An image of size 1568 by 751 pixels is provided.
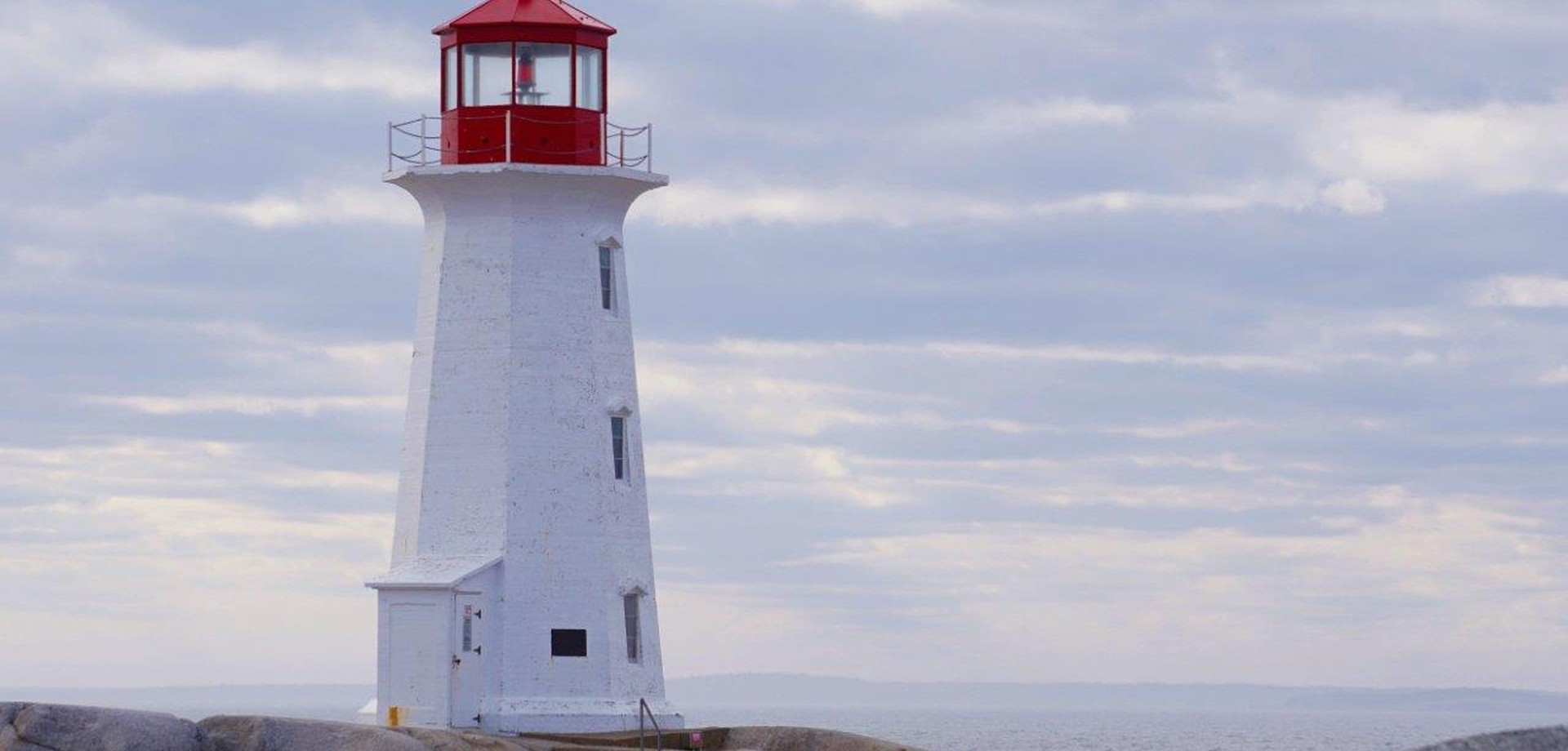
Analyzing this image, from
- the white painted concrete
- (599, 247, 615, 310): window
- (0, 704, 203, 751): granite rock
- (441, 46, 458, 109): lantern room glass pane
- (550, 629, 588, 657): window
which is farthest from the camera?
(599, 247, 615, 310): window

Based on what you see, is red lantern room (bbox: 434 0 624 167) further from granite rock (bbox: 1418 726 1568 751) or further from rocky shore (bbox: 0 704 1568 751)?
granite rock (bbox: 1418 726 1568 751)

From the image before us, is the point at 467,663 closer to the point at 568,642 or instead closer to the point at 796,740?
the point at 568,642

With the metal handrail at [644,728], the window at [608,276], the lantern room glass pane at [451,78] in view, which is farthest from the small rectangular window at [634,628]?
the lantern room glass pane at [451,78]

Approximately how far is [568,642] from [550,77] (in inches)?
253

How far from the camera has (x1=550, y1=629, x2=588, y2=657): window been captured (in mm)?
27375

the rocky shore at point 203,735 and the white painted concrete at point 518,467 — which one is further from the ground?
the white painted concrete at point 518,467

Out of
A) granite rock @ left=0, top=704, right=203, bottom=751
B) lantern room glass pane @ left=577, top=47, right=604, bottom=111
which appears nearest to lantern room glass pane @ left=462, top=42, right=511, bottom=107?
lantern room glass pane @ left=577, top=47, right=604, bottom=111

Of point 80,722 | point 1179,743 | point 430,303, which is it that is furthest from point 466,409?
point 1179,743

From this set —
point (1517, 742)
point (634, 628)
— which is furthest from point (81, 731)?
point (1517, 742)

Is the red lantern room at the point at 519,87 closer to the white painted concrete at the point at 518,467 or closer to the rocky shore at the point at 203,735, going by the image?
the white painted concrete at the point at 518,467

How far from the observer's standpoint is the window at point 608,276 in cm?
2816

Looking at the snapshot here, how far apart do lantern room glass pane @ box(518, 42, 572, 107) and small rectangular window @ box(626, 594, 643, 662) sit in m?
5.74

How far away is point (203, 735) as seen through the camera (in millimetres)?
21672

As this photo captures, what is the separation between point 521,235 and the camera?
2759cm
